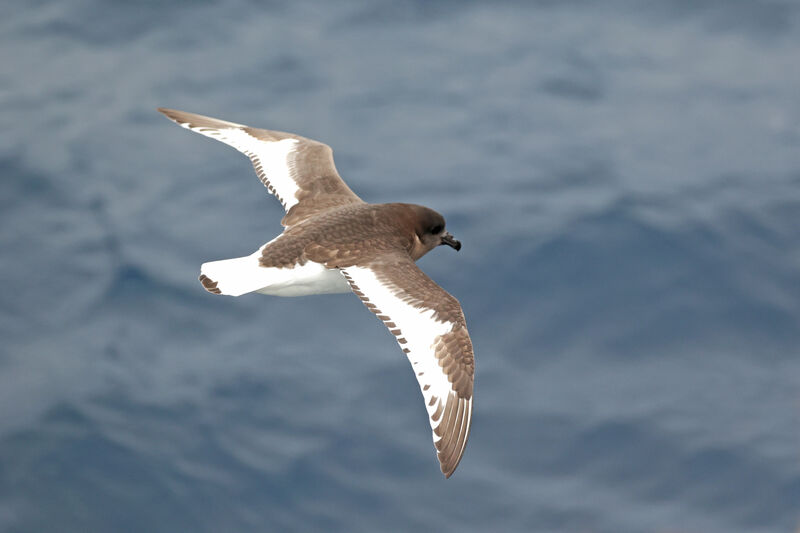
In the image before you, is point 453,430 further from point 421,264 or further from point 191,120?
point 421,264

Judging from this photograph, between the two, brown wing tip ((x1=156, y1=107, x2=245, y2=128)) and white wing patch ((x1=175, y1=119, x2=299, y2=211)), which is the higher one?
brown wing tip ((x1=156, y1=107, x2=245, y2=128))

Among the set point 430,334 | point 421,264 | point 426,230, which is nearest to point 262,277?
point 430,334

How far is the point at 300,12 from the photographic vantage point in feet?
62.6

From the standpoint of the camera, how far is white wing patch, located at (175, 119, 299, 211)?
11.4m

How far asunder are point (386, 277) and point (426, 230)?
3.81 feet

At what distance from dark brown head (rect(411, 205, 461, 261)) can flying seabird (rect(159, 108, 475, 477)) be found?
0.04ft

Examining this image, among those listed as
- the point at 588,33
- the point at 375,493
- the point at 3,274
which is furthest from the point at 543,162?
the point at 3,274

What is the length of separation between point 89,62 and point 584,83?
7617 millimetres

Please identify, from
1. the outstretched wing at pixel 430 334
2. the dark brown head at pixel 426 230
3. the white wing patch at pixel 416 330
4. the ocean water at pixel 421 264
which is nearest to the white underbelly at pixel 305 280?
the outstretched wing at pixel 430 334

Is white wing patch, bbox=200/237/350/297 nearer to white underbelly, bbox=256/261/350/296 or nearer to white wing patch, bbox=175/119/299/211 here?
white underbelly, bbox=256/261/350/296

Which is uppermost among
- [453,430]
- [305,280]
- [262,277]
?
[262,277]

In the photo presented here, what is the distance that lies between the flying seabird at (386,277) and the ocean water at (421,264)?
432 centimetres

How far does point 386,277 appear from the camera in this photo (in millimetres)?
9797

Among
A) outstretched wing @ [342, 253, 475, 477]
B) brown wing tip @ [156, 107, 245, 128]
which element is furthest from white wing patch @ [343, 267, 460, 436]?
brown wing tip @ [156, 107, 245, 128]
